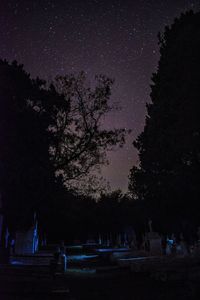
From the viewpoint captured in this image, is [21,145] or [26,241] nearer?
[21,145]

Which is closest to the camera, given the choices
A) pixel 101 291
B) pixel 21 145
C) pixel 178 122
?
pixel 101 291

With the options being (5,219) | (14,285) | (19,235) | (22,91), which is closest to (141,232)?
(19,235)

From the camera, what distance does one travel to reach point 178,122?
1573 centimetres

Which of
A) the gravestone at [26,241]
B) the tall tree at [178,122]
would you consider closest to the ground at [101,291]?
the tall tree at [178,122]

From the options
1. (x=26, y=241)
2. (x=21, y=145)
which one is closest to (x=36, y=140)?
(x=21, y=145)

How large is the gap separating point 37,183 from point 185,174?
11354 millimetres

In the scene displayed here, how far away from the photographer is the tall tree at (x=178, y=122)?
1534 cm

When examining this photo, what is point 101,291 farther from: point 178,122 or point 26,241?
point 26,241

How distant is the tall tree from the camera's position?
15344 millimetres

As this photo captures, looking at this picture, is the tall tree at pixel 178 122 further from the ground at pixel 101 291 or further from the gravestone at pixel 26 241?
the gravestone at pixel 26 241

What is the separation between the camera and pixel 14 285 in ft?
35.5

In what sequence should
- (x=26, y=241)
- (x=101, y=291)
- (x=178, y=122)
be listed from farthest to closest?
1. (x=26, y=241)
2. (x=178, y=122)
3. (x=101, y=291)

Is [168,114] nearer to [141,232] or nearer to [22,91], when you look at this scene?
[22,91]

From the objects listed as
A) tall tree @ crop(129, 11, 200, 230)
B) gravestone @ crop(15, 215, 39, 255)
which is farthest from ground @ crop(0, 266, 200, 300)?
gravestone @ crop(15, 215, 39, 255)
